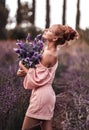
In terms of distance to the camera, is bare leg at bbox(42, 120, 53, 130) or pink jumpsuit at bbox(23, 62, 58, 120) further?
bare leg at bbox(42, 120, 53, 130)

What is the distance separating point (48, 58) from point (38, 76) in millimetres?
219

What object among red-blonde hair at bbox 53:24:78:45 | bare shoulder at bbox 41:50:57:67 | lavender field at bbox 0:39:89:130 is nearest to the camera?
bare shoulder at bbox 41:50:57:67

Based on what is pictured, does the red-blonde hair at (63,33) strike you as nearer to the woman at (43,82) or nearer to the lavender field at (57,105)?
the woman at (43,82)

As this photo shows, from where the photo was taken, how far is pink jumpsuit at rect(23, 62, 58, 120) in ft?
20.0

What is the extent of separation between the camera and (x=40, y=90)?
611 centimetres

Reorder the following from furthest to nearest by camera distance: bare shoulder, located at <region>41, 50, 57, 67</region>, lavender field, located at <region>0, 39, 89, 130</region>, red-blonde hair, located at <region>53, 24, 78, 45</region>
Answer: lavender field, located at <region>0, 39, 89, 130</region>
red-blonde hair, located at <region>53, 24, 78, 45</region>
bare shoulder, located at <region>41, 50, 57, 67</region>

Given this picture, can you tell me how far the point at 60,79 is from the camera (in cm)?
1134

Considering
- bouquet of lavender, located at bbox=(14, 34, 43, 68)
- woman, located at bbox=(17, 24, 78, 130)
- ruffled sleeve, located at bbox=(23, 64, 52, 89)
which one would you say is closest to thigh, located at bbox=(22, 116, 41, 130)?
woman, located at bbox=(17, 24, 78, 130)

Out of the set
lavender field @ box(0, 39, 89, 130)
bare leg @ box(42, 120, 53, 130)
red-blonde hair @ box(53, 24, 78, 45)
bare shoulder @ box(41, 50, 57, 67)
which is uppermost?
red-blonde hair @ box(53, 24, 78, 45)

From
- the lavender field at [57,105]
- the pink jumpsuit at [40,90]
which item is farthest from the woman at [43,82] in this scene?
the lavender field at [57,105]

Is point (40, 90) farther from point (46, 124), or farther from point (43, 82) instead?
point (46, 124)

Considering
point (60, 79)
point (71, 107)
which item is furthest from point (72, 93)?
point (60, 79)

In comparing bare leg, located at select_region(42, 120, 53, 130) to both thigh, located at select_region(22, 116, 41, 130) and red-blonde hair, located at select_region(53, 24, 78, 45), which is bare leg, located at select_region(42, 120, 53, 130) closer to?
thigh, located at select_region(22, 116, 41, 130)

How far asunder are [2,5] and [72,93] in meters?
15.9
